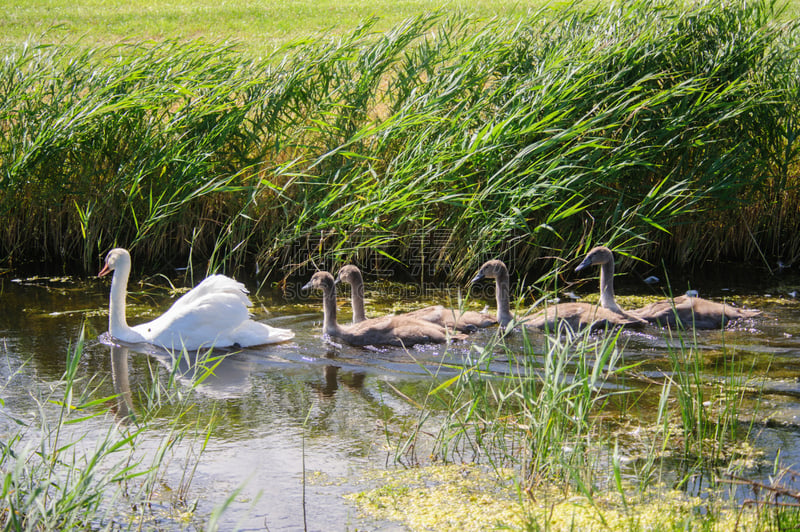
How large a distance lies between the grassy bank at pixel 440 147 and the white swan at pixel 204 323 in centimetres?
96

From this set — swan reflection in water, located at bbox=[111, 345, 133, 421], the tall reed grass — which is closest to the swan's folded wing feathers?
swan reflection in water, located at bbox=[111, 345, 133, 421]

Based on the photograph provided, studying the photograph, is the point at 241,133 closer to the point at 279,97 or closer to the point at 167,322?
the point at 279,97

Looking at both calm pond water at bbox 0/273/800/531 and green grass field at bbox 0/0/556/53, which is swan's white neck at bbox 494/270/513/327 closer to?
calm pond water at bbox 0/273/800/531

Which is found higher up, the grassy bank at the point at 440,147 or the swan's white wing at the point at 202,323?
the grassy bank at the point at 440,147

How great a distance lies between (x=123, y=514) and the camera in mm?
3828

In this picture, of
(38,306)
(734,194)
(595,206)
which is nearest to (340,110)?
(595,206)

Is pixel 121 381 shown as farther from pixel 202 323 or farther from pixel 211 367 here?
pixel 202 323

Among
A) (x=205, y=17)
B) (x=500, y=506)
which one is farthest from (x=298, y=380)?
(x=205, y=17)

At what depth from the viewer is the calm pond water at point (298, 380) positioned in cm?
413

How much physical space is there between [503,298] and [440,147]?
1565mm

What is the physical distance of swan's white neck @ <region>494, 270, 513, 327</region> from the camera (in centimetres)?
688

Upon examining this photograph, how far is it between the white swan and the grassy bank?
958 millimetres

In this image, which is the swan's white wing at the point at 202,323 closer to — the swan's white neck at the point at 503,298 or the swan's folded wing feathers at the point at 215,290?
the swan's folded wing feathers at the point at 215,290

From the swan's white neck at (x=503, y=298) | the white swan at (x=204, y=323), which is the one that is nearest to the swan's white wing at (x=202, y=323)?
the white swan at (x=204, y=323)
